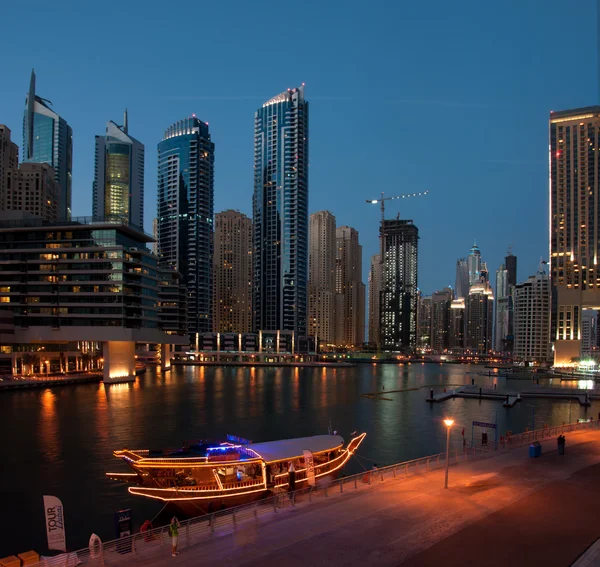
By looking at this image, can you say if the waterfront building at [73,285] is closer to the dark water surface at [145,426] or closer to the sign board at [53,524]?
the dark water surface at [145,426]

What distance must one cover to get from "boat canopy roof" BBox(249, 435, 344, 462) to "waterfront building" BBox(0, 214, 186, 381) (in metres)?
76.2

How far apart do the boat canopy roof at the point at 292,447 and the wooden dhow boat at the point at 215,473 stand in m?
0.06

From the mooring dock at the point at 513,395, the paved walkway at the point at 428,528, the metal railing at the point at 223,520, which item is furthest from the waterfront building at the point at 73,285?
the paved walkway at the point at 428,528

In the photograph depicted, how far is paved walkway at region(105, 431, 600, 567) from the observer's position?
18391mm

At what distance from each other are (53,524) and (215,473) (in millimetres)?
11984

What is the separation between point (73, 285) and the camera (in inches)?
4183

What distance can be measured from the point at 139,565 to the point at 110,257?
9441cm

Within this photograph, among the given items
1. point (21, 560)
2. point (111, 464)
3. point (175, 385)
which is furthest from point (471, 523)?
point (175, 385)

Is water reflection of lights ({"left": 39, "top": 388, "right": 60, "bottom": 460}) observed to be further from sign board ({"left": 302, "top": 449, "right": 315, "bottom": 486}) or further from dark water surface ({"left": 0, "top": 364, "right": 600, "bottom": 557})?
sign board ({"left": 302, "top": 449, "right": 315, "bottom": 486})

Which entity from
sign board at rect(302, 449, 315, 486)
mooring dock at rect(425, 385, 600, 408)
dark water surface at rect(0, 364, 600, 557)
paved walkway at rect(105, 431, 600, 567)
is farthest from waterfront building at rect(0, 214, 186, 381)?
paved walkway at rect(105, 431, 600, 567)

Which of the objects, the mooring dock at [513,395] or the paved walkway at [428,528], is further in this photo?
the mooring dock at [513,395]

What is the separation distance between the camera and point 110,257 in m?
106

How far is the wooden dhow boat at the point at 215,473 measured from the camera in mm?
29594

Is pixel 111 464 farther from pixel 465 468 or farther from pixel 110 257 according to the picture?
pixel 110 257
